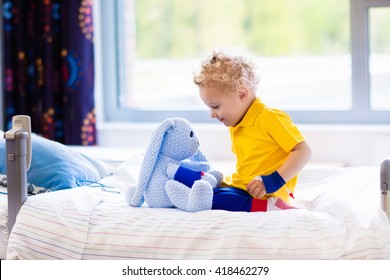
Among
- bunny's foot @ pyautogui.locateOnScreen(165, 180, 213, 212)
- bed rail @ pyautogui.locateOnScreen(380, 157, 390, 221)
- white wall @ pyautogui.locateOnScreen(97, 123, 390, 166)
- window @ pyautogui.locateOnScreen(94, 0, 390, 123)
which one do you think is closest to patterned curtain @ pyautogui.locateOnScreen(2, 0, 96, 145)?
window @ pyautogui.locateOnScreen(94, 0, 390, 123)

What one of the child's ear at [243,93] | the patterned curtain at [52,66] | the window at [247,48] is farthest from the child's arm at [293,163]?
the patterned curtain at [52,66]

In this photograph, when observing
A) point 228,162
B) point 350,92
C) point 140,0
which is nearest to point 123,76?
point 140,0

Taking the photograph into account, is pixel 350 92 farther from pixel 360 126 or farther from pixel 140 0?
pixel 140 0

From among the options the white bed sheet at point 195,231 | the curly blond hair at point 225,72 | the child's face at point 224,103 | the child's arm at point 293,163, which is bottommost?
the white bed sheet at point 195,231

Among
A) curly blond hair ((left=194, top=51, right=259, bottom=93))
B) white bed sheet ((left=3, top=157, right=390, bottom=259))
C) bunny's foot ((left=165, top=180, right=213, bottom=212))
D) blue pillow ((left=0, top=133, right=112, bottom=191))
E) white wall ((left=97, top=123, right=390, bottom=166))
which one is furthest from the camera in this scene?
white wall ((left=97, top=123, right=390, bottom=166))

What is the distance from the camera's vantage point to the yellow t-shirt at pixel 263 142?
7.05 feet

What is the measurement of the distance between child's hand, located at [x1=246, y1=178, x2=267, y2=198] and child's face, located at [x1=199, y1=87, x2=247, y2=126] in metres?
0.23

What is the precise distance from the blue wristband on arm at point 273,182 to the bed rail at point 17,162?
0.68 metres

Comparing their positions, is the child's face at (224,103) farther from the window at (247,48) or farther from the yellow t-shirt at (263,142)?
the window at (247,48)

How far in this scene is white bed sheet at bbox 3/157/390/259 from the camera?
1.84m

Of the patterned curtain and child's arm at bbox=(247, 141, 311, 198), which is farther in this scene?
the patterned curtain

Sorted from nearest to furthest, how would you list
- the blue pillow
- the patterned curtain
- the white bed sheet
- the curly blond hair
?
the white bed sheet, the curly blond hair, the blue pillow, the patterned curtain

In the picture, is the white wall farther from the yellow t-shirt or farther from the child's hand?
the child's hand

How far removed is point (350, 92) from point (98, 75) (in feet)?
4.37
